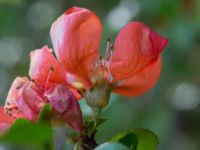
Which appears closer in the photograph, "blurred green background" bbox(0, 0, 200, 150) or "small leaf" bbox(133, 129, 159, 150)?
"small leaf" bbox(133, 129, 159, 150)

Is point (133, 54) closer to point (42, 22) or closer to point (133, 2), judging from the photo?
point (133, 2)

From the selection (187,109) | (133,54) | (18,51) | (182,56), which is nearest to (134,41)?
(133,54)

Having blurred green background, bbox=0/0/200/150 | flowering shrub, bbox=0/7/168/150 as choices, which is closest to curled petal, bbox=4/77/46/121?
flowering shrub, bbox=0/7/168/150

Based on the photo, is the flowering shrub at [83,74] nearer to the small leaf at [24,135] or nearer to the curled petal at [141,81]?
the curled petal at [141,81]

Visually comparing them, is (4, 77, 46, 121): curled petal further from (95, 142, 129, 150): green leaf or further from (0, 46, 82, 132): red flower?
(95, 142, 129, 150): green leaf

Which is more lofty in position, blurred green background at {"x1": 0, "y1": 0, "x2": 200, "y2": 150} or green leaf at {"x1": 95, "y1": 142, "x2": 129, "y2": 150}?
green leaf at {"x1": 95, "y1": 142, "x2": 129, "y2": 150}

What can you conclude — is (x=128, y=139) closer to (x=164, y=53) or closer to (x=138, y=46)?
(x=138, y=46)

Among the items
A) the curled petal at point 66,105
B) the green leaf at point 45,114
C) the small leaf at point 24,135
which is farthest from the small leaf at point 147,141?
the small leaf at point 24,135
